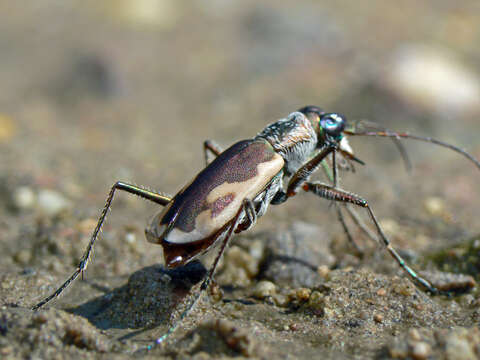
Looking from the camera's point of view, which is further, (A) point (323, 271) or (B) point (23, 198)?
(B) point (23, 198)

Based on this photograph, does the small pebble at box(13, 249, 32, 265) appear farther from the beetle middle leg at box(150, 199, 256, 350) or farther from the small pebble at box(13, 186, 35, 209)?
the beetle middle leg at box(150, 199, 256, 350)

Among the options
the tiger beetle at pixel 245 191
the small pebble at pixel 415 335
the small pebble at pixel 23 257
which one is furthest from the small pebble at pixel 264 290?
the small pebble at pixel 23 257

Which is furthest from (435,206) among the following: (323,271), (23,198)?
(23,198)

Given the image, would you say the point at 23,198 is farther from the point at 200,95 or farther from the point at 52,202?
the point at 200,95

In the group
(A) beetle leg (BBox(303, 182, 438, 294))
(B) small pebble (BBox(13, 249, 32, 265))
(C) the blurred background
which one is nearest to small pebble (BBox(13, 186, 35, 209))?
(C) the blurred background

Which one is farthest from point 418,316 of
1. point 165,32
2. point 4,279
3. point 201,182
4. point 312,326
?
point 165,32

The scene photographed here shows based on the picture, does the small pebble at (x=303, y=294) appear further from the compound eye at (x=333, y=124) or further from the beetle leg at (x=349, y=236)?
the compound eye at (x=333, y=124)

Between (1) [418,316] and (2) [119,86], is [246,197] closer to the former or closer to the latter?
(1) [418,316]
